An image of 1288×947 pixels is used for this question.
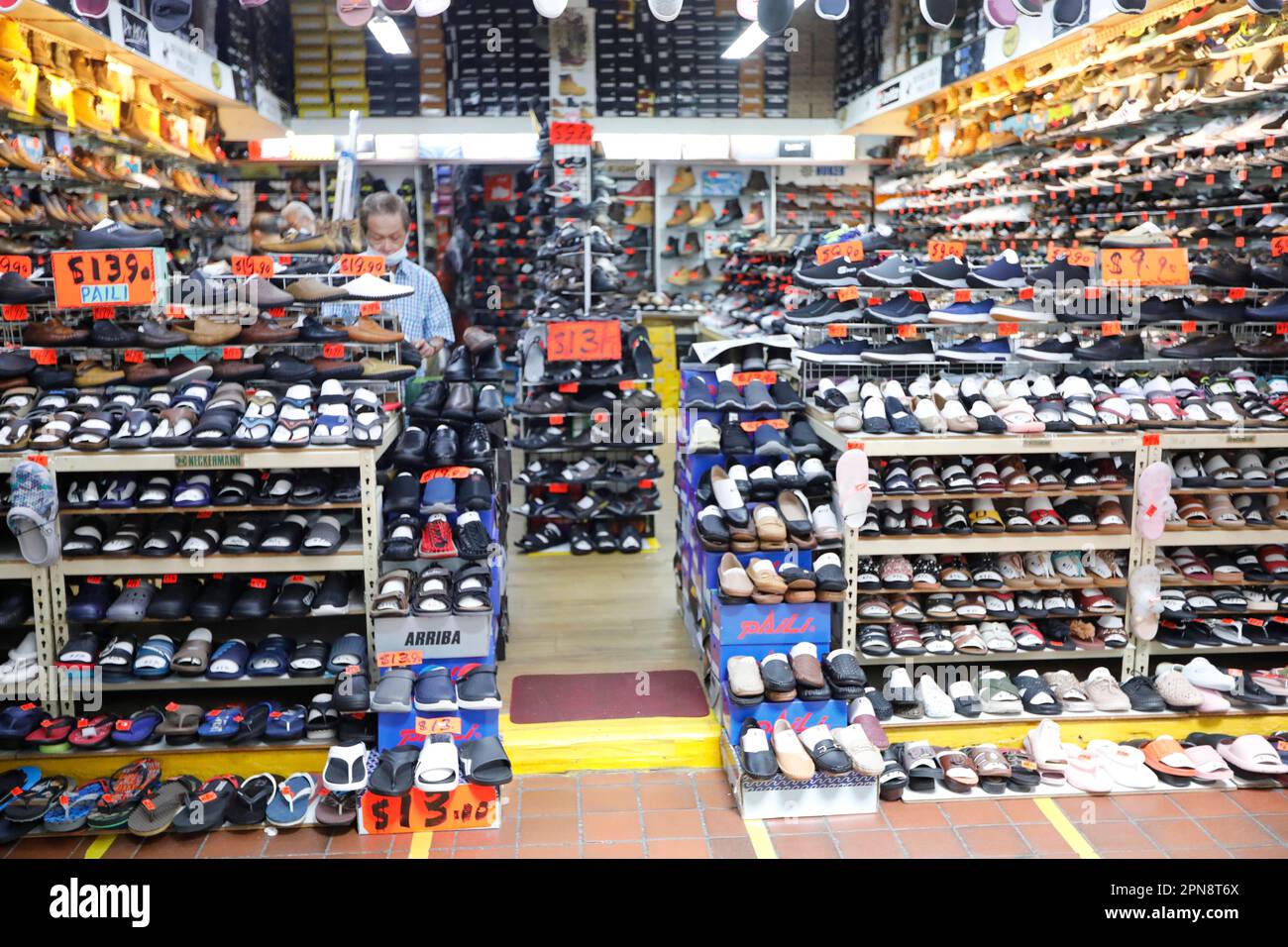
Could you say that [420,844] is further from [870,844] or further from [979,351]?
[979,351]

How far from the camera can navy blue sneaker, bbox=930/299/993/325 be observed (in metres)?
4.26

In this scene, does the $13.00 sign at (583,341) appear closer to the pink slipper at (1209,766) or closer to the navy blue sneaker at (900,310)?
the navy blue sneaker at (900,310)

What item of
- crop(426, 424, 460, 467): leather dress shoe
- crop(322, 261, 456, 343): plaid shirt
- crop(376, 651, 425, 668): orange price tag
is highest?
crop(322, 261, 456, 343): plaid shirt

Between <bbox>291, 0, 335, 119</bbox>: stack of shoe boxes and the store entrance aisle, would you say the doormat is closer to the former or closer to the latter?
the store entrance aisle

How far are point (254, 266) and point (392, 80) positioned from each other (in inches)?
309

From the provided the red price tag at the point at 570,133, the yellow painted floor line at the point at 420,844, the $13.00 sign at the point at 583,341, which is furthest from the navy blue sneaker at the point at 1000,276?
the red price tag at the point at 570,133

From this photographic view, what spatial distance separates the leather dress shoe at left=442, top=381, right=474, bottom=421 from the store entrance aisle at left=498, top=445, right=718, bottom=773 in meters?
0.99

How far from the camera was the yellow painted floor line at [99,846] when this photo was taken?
9.87ft

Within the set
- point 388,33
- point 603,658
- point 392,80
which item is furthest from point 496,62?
point 603,658

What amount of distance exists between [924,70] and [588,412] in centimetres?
562

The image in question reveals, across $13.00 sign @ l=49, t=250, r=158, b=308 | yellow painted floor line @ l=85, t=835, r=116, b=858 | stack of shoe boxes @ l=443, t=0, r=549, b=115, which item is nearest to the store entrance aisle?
yellow painted floor line @ l=85, t=835, r=116, b=858

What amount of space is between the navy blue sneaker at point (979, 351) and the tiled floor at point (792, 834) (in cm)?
178

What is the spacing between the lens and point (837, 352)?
4.35 m

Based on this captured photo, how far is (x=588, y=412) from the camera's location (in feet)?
19.5
